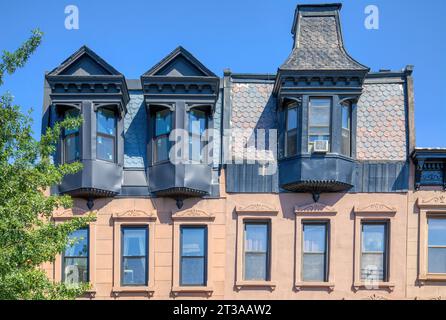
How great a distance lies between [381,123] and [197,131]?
5181 millimetres

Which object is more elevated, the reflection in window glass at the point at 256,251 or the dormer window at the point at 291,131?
the dormer window at the point at 291,131

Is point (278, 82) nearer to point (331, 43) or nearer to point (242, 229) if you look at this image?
point (331, 43)

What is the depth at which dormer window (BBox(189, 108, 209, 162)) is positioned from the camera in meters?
13.3

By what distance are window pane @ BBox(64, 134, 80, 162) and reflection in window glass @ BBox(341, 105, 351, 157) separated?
23.8 feet

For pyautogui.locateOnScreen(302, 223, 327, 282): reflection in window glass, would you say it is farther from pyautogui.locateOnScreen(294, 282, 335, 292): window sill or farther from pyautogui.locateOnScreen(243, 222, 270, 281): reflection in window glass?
pyautogui.locateOnScreen(243, 222, 270, 281): reflection in window glass

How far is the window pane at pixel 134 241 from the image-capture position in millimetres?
13109

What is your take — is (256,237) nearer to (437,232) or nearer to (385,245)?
(385,245)

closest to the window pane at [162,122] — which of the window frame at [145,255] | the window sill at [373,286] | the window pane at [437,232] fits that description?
the window frame at [145,255]

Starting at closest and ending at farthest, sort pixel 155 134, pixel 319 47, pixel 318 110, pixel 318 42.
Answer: pixel 318 110 → pixel 155 134 → pixel 319 47 → pixel 318 42

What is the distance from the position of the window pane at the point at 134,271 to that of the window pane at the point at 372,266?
5852 mm

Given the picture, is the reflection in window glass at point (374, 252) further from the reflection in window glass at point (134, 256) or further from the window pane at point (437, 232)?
the reflection in window glass at point (134, 256)

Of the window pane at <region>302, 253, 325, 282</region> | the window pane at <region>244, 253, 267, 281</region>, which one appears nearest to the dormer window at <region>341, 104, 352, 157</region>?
the window pane at <region>302, 253, 325, 282</region>

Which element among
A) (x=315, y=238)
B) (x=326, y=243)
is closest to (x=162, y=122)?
(x=315, y=238)

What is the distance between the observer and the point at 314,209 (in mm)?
12977
